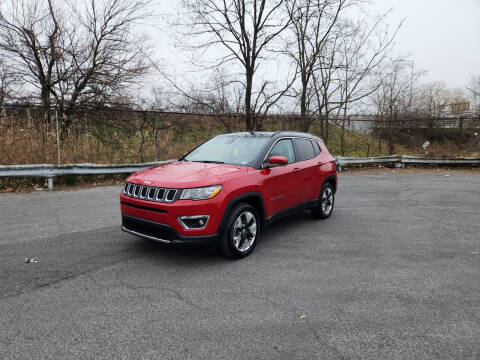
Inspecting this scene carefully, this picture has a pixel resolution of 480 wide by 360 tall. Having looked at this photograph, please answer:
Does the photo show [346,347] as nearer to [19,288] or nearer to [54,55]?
[19,288]

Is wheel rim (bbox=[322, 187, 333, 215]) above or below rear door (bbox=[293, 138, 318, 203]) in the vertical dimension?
below

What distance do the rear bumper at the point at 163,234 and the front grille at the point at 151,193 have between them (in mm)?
287

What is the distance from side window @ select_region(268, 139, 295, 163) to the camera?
17.1 ft

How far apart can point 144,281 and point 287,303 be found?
1572 millimetres

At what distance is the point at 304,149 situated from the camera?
602 cm

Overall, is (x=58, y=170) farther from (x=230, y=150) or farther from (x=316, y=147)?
(x=316, y=147)


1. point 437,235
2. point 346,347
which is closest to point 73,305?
point 346,347

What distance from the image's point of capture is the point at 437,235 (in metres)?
5.52

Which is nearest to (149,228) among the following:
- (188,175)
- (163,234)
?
(163,234)

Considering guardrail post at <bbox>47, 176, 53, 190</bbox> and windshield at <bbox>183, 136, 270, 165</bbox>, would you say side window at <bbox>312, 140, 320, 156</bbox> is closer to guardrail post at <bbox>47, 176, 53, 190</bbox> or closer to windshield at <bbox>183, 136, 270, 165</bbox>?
windshield at <bbox>183, 136, 270, 165</bbox>

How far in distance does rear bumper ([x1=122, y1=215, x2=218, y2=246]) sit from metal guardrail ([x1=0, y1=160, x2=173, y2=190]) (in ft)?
19.8

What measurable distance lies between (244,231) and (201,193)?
893 millimetres

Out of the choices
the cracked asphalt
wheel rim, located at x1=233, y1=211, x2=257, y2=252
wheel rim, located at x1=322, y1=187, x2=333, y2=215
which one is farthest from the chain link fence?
wheel rim, located at x1=233, y1=211, x2=257, y2=252

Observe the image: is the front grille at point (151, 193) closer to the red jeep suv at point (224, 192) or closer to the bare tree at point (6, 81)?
the red jeep suv at point (224, 192)
